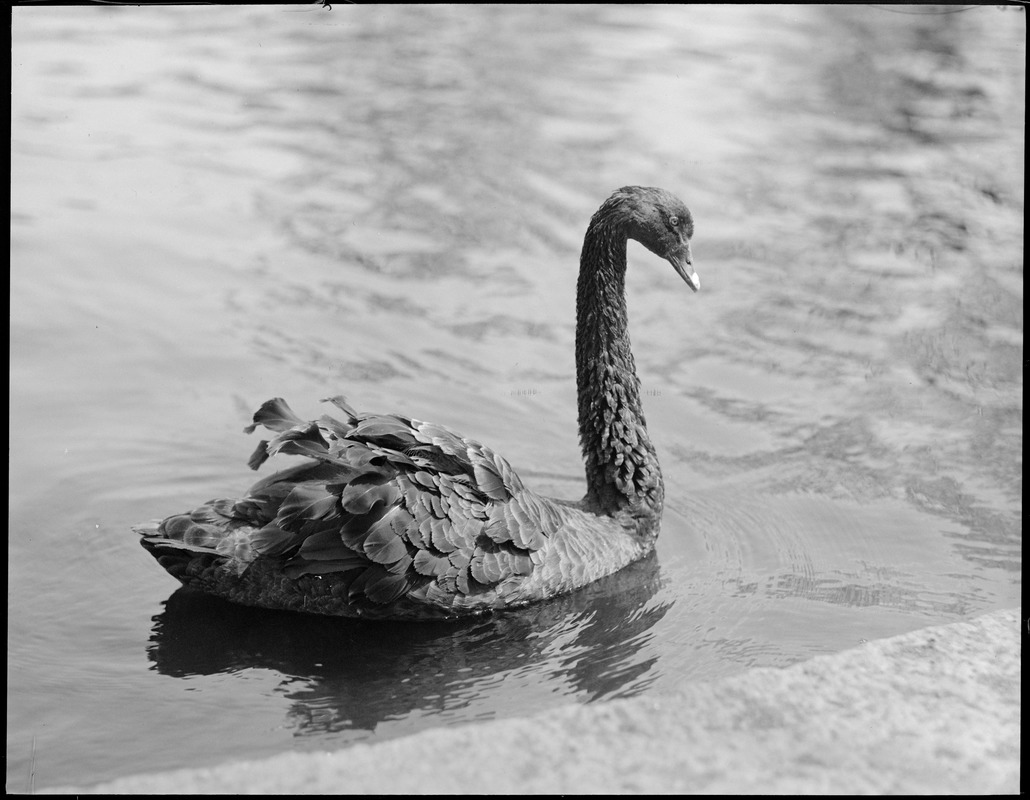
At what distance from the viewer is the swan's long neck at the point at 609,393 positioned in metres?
6.11

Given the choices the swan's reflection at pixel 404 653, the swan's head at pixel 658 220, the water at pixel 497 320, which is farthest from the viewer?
the swan's head at pixel 658 220

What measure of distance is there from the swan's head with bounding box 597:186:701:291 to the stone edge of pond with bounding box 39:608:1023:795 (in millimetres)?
2219

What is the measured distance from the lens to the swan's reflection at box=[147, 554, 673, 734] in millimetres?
4773

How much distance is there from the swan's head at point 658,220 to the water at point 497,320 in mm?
1216

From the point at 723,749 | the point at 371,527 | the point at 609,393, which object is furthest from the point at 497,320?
the point at 723,749

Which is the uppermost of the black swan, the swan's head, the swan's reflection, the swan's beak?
the swan's head

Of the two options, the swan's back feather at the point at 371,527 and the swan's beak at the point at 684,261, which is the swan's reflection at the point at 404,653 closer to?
the swan's back feather at the point at 371,527

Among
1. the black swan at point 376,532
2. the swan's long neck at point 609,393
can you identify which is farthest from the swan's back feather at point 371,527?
the swan's long neck at point 609,393

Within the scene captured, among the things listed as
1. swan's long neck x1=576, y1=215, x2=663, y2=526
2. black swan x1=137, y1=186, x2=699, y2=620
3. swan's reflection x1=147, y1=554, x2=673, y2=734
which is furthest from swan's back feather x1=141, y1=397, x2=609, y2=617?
swan's long neck x1=576, y1=215, x2=663, y2=526

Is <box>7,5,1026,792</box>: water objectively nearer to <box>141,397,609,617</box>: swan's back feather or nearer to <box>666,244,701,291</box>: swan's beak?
Result: <box>141,397,609,617</box>: swan's back feather

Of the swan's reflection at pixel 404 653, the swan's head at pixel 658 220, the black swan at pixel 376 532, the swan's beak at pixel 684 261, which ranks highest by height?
the swan's head at pixel 658 220

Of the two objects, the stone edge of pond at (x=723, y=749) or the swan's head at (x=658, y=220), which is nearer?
the stone edge of pond at (x=723, y=749)

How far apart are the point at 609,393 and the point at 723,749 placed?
8.17 ft

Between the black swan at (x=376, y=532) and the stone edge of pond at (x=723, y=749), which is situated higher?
the black swan at (x=376, y=532)
